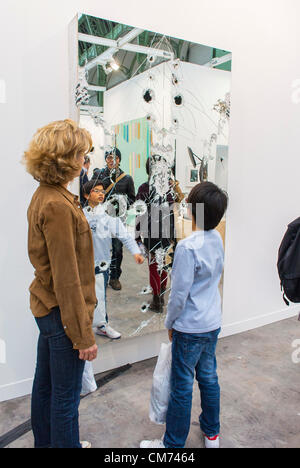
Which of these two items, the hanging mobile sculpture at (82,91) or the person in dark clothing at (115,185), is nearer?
the hanging mobile sculpture at (82,91)

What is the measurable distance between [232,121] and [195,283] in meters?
1.73

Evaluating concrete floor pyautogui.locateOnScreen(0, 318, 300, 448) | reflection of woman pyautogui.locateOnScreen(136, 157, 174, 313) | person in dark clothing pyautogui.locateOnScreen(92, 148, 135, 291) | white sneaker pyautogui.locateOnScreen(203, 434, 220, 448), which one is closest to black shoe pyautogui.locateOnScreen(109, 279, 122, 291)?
person in dark clothing pyautogui.locateOnScreen(92, 148, 135, 291)

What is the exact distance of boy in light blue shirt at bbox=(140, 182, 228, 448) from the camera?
1.47 meters

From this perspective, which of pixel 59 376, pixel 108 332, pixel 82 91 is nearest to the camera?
pixel 59 376

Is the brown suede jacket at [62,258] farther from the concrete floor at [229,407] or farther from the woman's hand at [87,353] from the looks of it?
the concrete floor at [229,407]

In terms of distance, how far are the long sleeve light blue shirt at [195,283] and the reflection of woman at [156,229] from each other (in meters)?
0.85

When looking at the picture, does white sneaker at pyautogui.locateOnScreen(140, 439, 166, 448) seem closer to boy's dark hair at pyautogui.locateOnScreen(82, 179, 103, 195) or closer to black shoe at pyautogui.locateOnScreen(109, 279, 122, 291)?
black shoe at pyautogui.locateOnScreen(109, 279, 122, 291)

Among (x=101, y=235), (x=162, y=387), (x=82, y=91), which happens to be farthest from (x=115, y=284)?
(x=82, y=91)

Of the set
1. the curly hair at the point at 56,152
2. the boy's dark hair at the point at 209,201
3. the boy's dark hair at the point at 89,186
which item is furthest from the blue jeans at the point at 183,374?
the boy's dark hair at the point at 89,186

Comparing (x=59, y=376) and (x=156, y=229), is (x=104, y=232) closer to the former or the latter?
(x=156, y=229)

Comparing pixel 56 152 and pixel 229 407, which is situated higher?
pixel 56 152

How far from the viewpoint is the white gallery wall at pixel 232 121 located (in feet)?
6.35

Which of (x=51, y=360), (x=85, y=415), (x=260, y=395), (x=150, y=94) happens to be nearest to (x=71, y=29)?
(x=150, y=94)

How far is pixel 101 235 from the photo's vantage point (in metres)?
2.18
